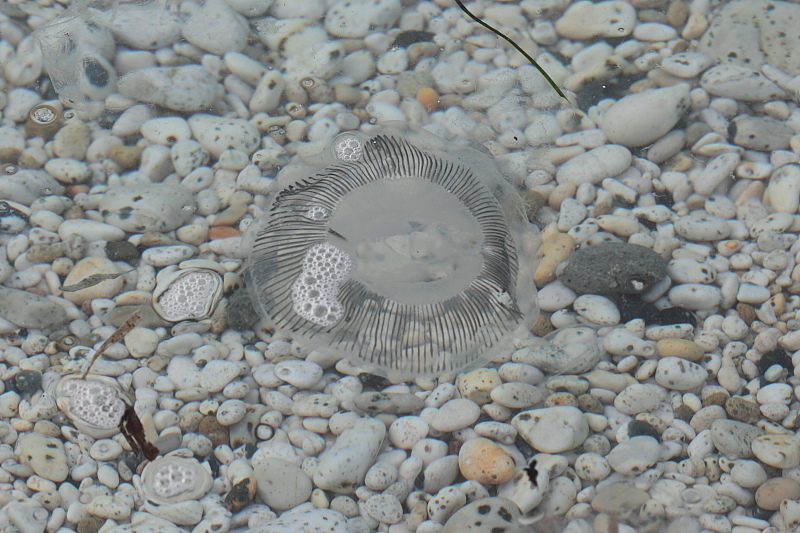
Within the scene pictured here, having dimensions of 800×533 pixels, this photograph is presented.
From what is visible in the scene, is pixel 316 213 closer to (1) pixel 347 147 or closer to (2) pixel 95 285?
(1) pixel 347 147

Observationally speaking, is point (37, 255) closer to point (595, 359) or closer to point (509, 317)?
point (509, 317)

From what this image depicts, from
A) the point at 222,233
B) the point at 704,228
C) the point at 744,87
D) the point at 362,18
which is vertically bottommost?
the point at 222,233

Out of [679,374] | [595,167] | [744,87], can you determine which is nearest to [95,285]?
[595,167]

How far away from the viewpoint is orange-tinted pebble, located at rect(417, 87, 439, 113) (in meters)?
4.15

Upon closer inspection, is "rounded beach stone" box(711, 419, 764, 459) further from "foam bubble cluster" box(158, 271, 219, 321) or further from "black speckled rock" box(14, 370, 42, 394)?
"black speckled rock" box(14, 370, 42, 394)

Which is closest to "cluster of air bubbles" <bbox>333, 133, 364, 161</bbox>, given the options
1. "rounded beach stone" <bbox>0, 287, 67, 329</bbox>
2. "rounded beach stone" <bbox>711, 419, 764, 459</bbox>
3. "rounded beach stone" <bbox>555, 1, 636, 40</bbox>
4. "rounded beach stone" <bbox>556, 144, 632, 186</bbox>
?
"rounded beach stone" <bbox>556, 144, 632, 186</bbox>

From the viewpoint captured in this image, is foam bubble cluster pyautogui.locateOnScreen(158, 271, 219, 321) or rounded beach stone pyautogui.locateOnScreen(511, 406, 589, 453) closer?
rounded beach stone pyautogui.locateOnScreen(511, 406, 589, 453)

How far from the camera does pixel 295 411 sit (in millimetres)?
3043

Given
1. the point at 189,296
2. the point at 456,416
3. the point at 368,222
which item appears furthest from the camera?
the point at 189,296

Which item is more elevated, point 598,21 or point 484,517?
point 598,21

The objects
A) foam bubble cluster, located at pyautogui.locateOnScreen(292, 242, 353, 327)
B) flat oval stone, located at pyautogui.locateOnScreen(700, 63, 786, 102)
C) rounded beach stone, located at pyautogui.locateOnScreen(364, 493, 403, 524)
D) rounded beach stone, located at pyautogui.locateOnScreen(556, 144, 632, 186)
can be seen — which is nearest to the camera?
rounded beach stone, located at pyautogui.locateOnScreen(364, 493, 403, 524)

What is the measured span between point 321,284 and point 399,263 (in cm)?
39

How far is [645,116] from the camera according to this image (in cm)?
386

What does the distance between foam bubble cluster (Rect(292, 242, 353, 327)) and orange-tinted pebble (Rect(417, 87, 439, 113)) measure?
1.29m
